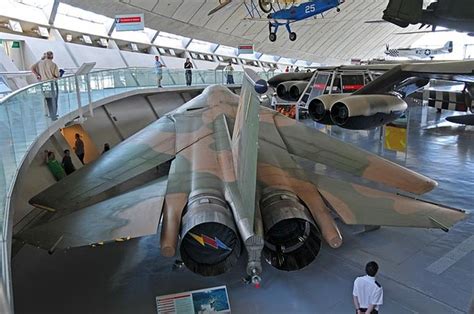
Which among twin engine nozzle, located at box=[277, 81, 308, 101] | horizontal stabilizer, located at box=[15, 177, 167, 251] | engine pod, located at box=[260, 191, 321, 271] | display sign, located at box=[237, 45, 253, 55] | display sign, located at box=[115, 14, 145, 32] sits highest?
display sign, located at box=[115, 14, 145, 32]

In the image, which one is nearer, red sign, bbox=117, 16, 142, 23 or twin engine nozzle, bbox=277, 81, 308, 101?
twin engine nozzle, bbox=277, 81, 308, 101

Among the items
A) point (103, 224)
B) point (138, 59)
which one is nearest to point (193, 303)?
point (103, 224)

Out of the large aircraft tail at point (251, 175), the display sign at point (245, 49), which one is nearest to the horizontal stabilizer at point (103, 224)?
the large aircraft tail at point (251, 175)

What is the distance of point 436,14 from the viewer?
598 cm

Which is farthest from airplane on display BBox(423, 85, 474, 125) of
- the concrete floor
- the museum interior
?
the concrete floor

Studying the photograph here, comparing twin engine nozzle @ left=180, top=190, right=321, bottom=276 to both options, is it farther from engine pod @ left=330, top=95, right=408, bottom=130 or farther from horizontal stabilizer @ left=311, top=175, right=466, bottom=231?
engine pod @ left=330, top=95, right=408, bottom=130

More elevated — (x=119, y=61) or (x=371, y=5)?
(x=371, y=5)

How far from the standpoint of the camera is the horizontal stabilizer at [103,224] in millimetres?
4922

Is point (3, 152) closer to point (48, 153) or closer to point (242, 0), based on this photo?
point (48, 153)

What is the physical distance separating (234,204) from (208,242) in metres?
0.69

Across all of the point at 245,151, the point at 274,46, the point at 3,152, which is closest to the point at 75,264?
the point at 3,152

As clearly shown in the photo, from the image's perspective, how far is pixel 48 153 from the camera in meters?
9.23

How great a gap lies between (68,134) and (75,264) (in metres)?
6.89

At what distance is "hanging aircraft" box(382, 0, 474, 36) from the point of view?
5726 mm
